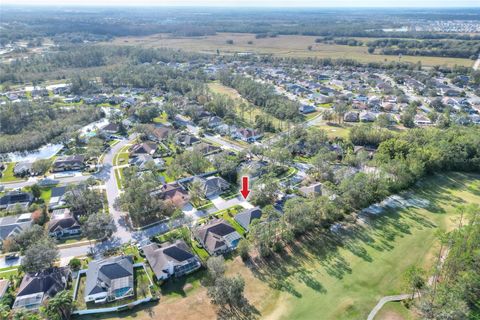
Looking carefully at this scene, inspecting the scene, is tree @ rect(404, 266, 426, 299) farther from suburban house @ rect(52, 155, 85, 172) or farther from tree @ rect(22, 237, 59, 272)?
suburban house @ rect(52, 155, 85, 172)

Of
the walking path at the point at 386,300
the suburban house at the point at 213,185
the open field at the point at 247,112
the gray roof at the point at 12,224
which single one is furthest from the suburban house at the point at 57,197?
the open field at the point at 247,112

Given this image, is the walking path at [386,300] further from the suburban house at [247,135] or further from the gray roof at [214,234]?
the suburban house at [247,135]

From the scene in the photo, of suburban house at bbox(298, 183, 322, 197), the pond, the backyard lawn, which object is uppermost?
suburban house at bbox(298, 183, 322, 197)

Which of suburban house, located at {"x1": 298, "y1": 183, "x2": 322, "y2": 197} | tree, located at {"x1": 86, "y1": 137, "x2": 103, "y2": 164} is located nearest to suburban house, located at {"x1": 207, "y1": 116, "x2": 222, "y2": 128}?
tree, located at {"x1": 86, "y1": 137, "x2": 103, "y2": 164}

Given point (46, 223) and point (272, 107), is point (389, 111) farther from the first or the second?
point (46, 223)

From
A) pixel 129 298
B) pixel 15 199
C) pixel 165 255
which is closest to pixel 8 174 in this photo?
pixel 15 199

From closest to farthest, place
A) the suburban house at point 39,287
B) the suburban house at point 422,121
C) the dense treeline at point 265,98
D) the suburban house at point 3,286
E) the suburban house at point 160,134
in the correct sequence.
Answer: the suburban house at point 39,287 → the suburban house at point 3,286 → the suburban house at point 160,134 → the suburban house at point 422,121 → the dense treeline at point 265,98
